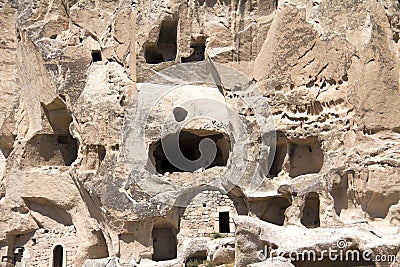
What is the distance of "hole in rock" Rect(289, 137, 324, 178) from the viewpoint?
17.5 metres

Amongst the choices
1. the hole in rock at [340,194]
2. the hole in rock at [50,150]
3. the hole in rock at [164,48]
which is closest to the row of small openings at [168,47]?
the hole in rock at [164,48]

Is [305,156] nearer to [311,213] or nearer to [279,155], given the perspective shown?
[279,155]

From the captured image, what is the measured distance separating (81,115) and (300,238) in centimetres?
826

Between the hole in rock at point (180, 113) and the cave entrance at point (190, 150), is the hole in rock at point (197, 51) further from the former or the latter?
the cave entrance at point (190, 150)

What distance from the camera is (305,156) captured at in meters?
17.9

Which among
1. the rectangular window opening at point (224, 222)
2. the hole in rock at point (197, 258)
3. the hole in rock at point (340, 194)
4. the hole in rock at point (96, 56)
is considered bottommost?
the hole in rock at point (197, 258)

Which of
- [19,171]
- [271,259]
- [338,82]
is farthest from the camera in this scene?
[19,171]

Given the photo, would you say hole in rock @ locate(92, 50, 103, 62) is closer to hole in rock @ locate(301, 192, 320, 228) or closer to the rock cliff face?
A: the rock cliff face

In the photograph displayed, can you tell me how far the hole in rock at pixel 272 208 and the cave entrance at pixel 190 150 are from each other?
1.81 meters

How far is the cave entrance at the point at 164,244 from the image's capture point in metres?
18.4

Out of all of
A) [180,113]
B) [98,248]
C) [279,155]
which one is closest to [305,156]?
[279,155]

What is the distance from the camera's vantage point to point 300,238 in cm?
1345

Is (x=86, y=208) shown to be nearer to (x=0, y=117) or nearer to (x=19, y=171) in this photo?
(x=19, y=171)

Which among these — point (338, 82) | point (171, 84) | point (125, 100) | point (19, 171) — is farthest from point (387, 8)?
point (19, 171)
